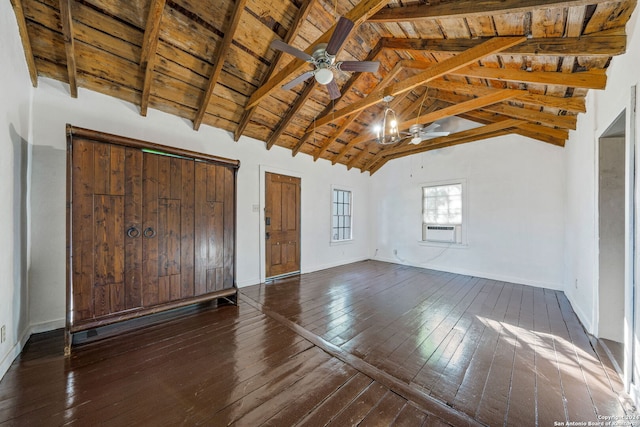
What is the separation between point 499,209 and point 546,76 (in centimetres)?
281

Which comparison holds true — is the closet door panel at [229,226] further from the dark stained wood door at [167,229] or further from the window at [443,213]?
the window at [443,213]

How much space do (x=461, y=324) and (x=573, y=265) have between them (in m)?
2.17

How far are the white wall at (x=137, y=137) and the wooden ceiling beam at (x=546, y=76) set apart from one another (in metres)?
3.40

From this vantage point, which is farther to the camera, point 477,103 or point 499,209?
point 499,209

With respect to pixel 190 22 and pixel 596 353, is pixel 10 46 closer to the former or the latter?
pixel 190 22

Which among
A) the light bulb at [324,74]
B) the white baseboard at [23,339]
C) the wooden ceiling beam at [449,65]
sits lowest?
the white baseboard at [23,339]

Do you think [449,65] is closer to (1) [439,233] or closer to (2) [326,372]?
(2) [326,372]

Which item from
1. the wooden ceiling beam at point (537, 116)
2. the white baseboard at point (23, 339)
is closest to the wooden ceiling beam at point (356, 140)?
the wooden ceiling beam at point (537, 116)

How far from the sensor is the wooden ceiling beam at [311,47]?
2.08m

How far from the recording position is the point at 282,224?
4.87 m

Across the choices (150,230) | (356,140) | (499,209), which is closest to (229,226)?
(150,230)

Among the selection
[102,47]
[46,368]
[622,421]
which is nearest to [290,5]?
[102,47]

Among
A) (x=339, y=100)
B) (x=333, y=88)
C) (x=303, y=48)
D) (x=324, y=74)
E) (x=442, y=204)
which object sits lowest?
(x=442, y=204)

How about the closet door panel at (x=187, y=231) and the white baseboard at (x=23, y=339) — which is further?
the closet door panel at (x=187, y=231)
